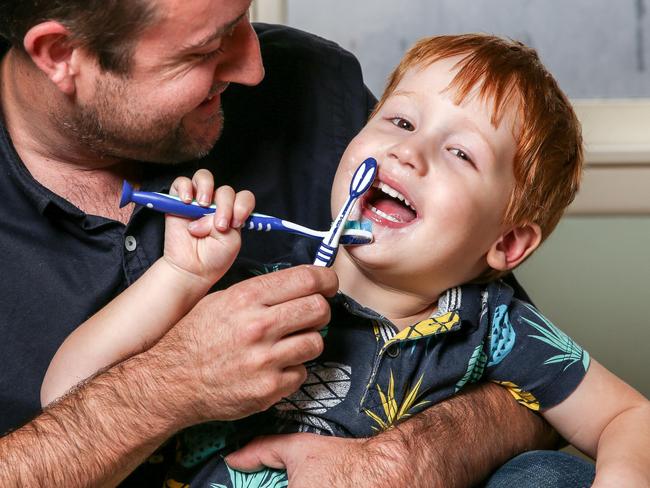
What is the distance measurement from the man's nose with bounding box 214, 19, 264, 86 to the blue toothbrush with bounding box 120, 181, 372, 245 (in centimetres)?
30

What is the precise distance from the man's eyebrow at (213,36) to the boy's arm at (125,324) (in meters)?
0.34

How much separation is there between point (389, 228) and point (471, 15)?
1.39 metres

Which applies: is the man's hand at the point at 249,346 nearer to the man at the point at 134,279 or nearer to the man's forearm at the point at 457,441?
the man at the point at 134,279

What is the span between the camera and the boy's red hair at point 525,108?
4.62 feet

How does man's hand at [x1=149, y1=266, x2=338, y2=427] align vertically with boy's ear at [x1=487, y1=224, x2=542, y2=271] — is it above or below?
below

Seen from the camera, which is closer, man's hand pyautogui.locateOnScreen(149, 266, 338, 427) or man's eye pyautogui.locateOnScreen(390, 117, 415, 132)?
man's hand pyautogui.locateOnScreen(149, 266, 338, 427)

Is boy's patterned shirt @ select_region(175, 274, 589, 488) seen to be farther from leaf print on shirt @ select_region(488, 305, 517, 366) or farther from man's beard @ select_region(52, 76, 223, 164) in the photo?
man's beard @ select_region(52, 76, 223, 164)

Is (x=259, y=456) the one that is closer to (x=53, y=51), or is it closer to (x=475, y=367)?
(x=475, y=367)

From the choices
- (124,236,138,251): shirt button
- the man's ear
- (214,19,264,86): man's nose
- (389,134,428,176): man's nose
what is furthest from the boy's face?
the man's ear

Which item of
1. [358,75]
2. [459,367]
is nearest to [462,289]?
[459,367]

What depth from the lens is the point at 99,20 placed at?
1.39 m

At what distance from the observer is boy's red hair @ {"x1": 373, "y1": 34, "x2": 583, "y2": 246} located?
4.62 ft

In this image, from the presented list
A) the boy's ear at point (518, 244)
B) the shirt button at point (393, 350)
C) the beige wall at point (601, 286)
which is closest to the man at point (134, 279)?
the shirt button at point (393, 350)

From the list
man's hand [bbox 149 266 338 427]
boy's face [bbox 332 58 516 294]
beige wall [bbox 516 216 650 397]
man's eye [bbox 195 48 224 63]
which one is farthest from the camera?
beige wall [bbox 516 216 650 397]
